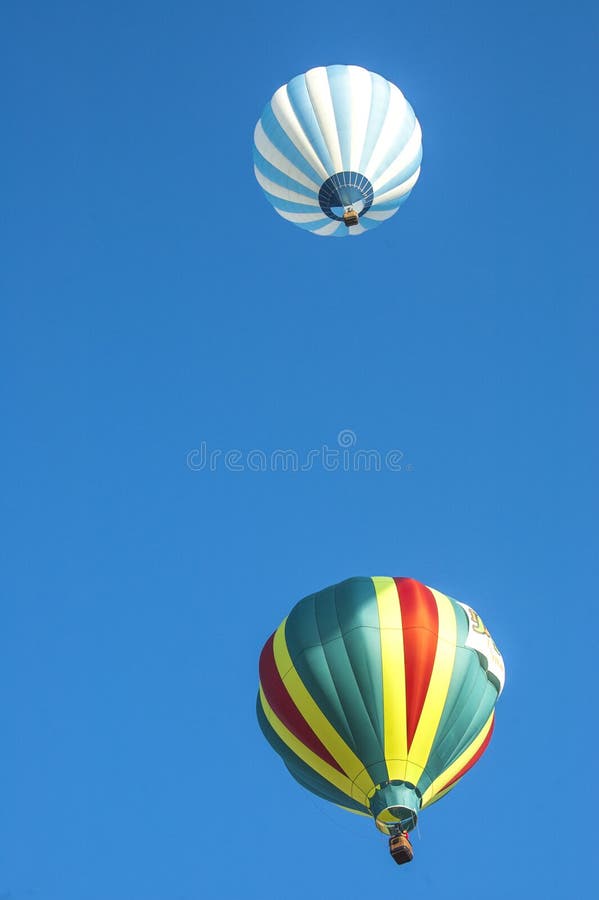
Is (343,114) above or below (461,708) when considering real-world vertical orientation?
above

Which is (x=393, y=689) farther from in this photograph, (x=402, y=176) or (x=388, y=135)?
(x=388, y=135)

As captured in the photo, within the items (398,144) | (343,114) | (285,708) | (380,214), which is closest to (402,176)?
(398,144)

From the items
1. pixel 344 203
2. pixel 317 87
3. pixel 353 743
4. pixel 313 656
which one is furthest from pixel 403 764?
pixel 317 87

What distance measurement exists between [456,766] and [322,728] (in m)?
2.13

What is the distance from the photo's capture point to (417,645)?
14.3 meters

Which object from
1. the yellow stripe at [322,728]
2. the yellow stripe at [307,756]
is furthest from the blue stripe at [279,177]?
the yellow stripe at [307,756]

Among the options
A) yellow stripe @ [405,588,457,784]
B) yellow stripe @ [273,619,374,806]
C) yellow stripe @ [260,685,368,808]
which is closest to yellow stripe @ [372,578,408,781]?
yellow stripe @ [405,588,457,784]

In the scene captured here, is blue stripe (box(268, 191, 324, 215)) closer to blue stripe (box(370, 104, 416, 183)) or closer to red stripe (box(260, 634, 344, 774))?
blue stripe (box(370, 104, 416, 183))

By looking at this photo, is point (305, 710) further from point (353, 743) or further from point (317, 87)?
point (317, 87)

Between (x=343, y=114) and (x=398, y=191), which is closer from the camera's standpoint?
(x=343, y=114)

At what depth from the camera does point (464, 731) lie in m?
14.5

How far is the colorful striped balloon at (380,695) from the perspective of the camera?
13.8 metres

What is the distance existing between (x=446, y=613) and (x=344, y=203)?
307 inches

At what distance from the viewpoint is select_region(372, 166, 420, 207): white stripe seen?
1881cm
